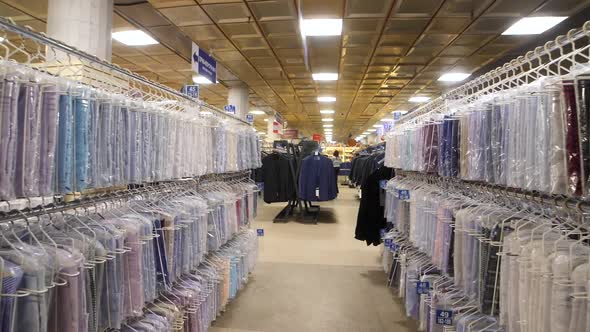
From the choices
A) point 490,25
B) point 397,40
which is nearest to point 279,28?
point 397,40

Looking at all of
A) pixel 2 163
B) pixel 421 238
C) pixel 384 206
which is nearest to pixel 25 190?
pixel 2 163

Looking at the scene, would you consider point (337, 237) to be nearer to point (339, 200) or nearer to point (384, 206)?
point (384, 206)

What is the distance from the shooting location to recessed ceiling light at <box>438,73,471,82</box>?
8772 millimetres

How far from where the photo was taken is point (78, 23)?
379cm

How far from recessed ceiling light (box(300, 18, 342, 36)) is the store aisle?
3.56 m

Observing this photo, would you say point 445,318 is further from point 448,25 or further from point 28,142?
point 448,25

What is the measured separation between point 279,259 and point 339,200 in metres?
6.69

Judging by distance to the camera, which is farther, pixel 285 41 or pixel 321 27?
pixel 285 41

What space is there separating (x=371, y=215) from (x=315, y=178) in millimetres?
3133

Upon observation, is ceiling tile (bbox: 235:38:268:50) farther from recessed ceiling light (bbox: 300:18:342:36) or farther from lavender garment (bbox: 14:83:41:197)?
lavender garment (bbox: 14:83:41:197)

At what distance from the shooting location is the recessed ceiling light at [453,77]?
28.8 feet

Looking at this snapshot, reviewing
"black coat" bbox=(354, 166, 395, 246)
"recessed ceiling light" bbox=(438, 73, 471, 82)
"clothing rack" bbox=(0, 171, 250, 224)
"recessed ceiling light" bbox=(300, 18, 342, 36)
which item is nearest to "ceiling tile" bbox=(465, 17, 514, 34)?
"recessed ceiling light" bbox=(300, 18, 342, 36)

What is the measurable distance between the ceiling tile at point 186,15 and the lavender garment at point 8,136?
4561mm

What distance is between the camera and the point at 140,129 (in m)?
1.76
